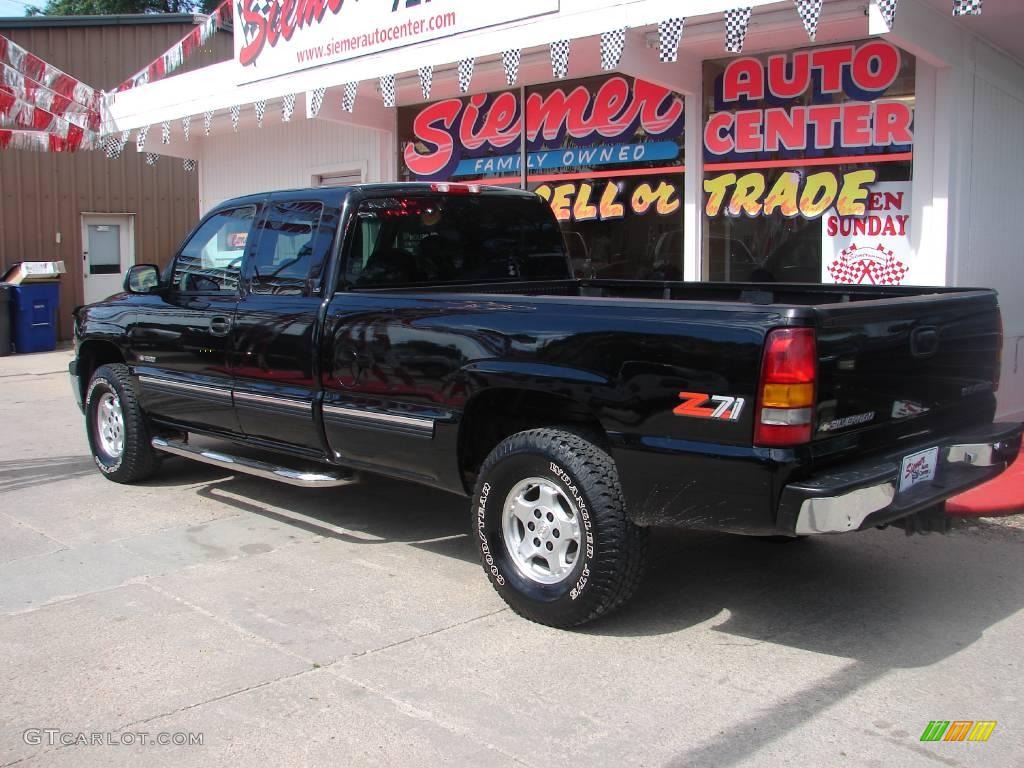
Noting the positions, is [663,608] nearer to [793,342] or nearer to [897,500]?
[897,500]

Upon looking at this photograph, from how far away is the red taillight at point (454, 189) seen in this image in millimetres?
5730

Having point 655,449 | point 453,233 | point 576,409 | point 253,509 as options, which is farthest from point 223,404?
point 655,449

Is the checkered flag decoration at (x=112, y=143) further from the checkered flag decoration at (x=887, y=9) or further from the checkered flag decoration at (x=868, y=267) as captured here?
the checkered flag decoration at (x=887, y=9)

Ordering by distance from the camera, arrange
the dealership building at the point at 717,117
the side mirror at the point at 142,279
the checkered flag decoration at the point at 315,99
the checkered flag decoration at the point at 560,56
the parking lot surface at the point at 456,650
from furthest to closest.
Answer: the checkered flag decoration at the point at 315,99
the checkered flag decoration at the point at 560,56
the dealership building at the point at 717,117
the side mirror at the point at 142,279
the parking lot surface at the point at 456,650

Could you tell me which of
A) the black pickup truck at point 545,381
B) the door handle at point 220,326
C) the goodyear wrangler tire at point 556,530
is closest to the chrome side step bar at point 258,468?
the black pickup truck at point 545,381

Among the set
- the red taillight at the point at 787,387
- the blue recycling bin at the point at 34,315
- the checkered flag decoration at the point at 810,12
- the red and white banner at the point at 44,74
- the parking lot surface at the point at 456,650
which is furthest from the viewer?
the blue recycling bin at the point at 34,315

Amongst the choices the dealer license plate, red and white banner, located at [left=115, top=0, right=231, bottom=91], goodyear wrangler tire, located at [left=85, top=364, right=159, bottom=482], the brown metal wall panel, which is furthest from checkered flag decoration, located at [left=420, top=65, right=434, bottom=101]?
the brown metal wall panel

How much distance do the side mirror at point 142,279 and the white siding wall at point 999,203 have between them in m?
5.77

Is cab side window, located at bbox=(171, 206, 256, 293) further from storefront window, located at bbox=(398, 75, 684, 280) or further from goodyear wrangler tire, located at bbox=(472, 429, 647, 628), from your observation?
storefront window, located at bbox=(398, 75, 684, 280)

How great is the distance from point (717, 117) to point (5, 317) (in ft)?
39.3

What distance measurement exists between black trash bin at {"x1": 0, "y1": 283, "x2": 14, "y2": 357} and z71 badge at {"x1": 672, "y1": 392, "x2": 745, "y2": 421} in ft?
47.8

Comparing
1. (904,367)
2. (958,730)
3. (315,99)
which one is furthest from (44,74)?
(958,730)

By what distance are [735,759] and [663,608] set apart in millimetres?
1377

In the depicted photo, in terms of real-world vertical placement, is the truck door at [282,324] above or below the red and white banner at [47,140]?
below
